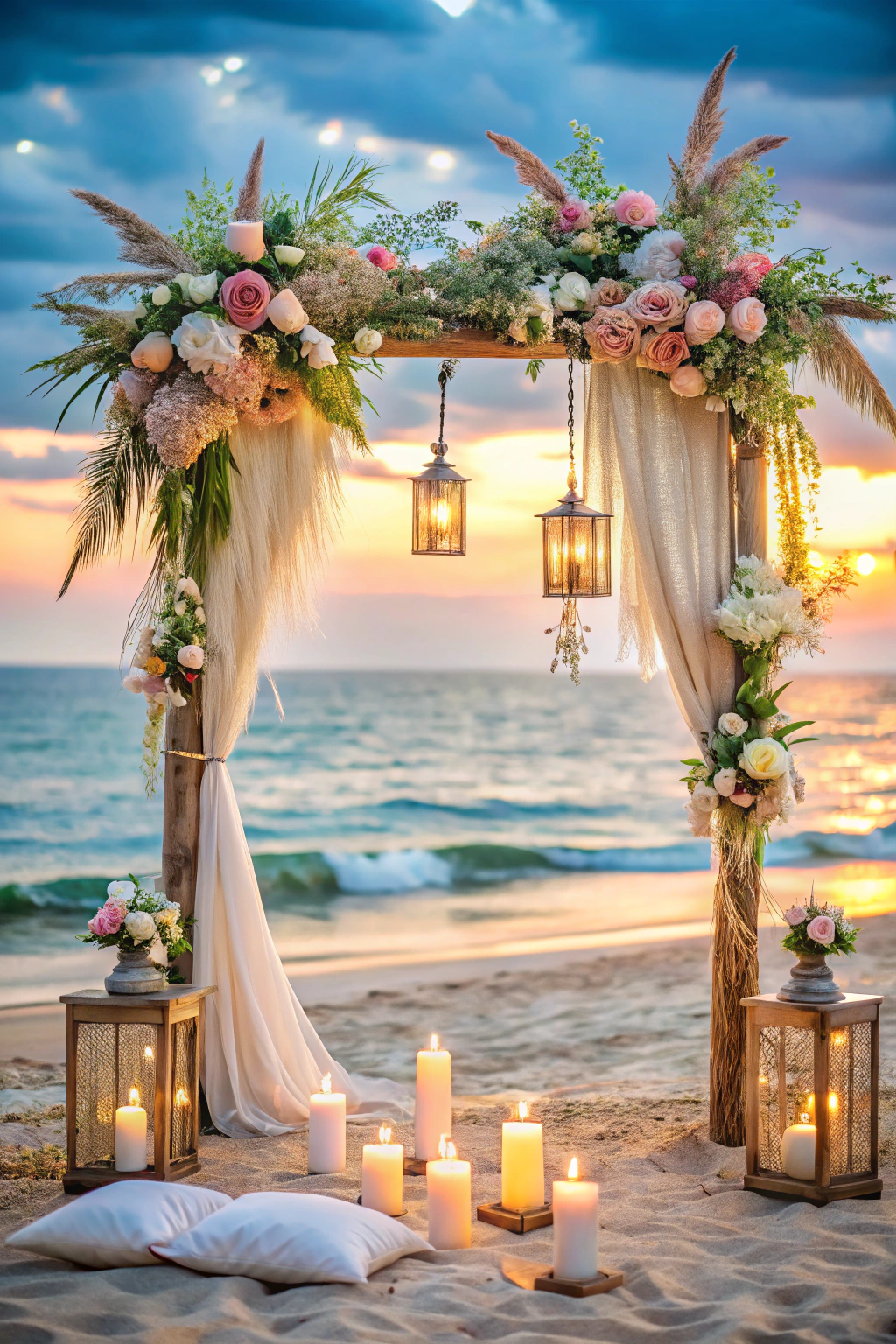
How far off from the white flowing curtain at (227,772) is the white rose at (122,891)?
0.52m

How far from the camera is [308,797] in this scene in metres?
17.8

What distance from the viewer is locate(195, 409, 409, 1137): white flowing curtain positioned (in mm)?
4406

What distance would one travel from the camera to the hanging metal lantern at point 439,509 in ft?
14.5

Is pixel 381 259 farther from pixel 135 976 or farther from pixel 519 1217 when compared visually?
pixel 519 1217

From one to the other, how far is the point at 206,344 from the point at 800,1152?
3.16 meters

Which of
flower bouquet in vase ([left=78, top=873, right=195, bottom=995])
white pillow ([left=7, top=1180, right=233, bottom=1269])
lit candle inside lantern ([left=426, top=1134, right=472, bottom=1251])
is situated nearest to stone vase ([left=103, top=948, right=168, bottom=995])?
flower bouquet in vase ([left=78, top=873, right=195, bottom=995])

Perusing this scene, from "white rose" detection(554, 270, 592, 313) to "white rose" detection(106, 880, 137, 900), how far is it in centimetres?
245

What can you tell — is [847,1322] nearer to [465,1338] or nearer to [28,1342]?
[465,1338]

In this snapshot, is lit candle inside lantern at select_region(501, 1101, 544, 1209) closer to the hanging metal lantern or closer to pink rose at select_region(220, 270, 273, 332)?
the hanging metal lantern

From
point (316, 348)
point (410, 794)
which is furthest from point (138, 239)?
point (410, 794)

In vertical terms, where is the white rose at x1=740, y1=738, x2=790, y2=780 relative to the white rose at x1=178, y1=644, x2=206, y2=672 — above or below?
below

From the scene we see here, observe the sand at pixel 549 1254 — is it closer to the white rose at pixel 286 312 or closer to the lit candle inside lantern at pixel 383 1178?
the lit candle inside lantern at pixel 383 1178

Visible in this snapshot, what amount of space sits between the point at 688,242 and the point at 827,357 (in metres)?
0.70

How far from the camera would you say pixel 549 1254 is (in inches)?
126
